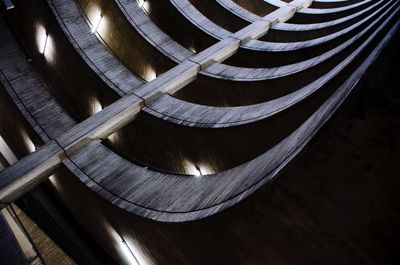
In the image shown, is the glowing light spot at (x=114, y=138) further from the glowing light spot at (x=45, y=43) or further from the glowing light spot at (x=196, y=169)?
the glowing light spot at (x=45, y=43)

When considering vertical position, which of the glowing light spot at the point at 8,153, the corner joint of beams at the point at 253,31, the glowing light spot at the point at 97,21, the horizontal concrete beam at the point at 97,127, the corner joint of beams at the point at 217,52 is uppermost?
the glowing light spot at the point at 97,21

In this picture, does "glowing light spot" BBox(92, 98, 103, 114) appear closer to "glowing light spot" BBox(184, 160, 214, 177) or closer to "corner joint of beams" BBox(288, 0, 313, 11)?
"glowing light spot" BBox(184, 160, 214, 177)

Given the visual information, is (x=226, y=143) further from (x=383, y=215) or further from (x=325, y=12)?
(x=325, y=12)

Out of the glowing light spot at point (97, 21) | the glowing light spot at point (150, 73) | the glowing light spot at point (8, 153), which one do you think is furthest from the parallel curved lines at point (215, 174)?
the glowing light spot at point (8, 153)

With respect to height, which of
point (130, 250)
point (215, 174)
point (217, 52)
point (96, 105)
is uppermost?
point (217, 52)

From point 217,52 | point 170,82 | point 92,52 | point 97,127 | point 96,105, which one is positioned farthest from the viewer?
point 217,52

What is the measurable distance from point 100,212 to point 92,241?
2.34 metres

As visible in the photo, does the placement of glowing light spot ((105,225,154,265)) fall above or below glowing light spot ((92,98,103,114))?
below

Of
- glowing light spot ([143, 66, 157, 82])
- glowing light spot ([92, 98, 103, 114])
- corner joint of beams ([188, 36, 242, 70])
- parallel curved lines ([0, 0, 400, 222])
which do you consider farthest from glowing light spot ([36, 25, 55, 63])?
corner joint of beams ([188, 36, 242, 70])

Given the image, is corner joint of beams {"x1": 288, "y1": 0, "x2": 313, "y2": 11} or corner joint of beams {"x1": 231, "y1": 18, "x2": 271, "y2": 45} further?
corner joint of beams {"x1": 288, "y1": 0, "x2": 313, "y2": 11}

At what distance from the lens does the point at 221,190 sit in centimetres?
500

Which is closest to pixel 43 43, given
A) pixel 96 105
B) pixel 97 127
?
pixel 96 105

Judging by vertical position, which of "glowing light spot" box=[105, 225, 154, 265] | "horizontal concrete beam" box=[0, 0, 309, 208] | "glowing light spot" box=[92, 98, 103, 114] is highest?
"horizontal concrete beam" box=[0, 0, 309, 208]

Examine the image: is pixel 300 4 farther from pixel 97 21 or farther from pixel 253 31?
pixel 97 21
